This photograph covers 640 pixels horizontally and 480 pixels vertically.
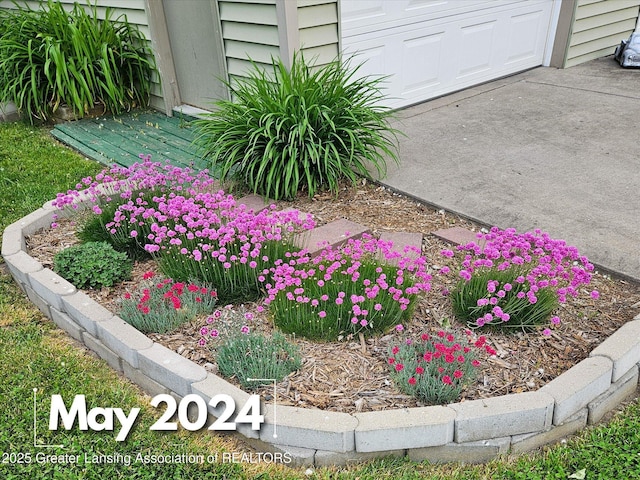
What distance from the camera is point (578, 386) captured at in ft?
6.68

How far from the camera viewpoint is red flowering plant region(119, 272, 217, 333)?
98.7 inches

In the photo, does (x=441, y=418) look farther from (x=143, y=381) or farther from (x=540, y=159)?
(x=540, y=159)

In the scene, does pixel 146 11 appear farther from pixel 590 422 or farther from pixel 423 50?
pixel 590 422

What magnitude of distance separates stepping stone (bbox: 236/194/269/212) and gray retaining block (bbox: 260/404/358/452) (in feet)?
5.72

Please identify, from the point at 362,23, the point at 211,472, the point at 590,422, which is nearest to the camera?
the point at 211,472

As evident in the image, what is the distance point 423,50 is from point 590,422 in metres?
4.00

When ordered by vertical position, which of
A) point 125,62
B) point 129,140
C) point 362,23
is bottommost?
point 129,140

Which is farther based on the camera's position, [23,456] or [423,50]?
[423,50]

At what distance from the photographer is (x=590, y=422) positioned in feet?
6.97

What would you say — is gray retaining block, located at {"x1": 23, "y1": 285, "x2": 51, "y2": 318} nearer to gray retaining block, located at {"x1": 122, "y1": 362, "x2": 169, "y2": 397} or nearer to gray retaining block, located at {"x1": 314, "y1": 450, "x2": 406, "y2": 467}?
gray retaining block, located at {"x1": 122, "y1": 362, "x2": 169, "y2": 397}

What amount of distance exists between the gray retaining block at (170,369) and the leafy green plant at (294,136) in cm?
149

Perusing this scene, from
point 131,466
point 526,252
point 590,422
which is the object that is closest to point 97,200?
point 131,466

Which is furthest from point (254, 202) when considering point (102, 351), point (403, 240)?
point (102, 351)

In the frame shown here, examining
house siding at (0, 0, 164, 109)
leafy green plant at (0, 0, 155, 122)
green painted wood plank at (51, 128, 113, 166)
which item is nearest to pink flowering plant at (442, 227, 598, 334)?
green painted wood plank at (51, 128, 113, 166)
